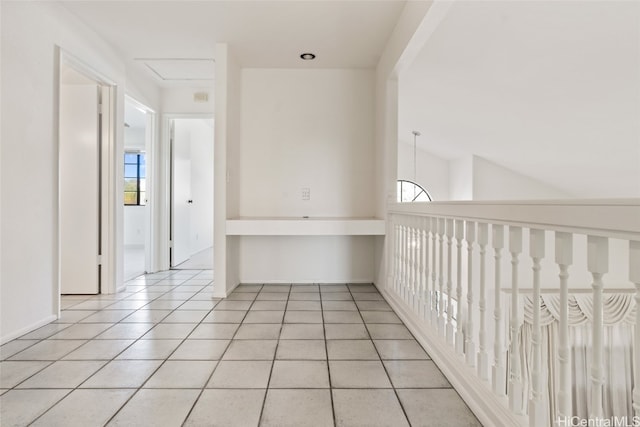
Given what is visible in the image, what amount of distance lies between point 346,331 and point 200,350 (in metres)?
0.93

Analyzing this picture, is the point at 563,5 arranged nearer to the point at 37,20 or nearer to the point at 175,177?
the point at 37,20

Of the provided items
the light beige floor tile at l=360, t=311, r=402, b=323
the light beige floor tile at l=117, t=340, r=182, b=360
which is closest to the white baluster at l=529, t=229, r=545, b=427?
the light beige floor tile at l=360, t=311, r=402, b=323

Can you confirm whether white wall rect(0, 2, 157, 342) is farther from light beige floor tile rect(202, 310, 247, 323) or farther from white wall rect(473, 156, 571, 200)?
white wall rect(473, 156, 571, 200)

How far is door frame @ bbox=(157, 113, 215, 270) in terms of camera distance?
13.5 ft

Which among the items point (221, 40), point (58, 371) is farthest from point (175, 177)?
point (58, 371)

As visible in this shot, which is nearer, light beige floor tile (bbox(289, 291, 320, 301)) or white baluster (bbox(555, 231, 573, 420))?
white baluster (bbox(555, 231, 573, 420))

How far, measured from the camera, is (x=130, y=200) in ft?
25.5

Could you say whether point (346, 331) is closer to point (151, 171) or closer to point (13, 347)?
point (13, 347)

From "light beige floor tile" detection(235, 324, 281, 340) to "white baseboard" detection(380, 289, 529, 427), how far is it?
928 millimetres

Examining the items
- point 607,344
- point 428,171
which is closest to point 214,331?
point 607,344

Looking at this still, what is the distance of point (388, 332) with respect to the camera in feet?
Answer: 7.11

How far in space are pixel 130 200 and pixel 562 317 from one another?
341 inches

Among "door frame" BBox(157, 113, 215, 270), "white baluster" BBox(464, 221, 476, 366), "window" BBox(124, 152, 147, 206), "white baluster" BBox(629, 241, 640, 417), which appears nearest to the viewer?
"white baluster" BBox(629, 241, 640, 417)

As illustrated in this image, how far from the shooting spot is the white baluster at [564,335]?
938mm
